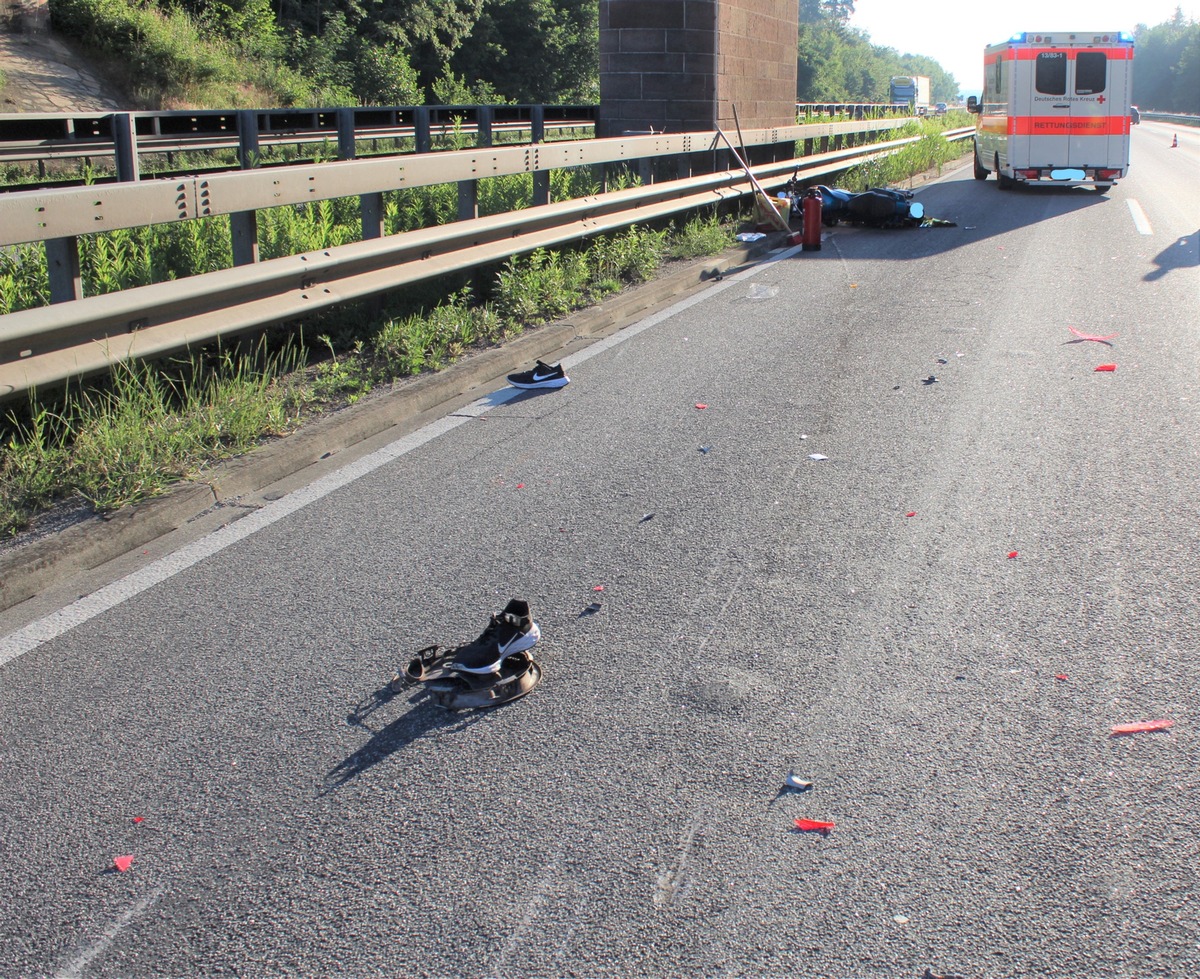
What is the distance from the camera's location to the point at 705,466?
6102 mm

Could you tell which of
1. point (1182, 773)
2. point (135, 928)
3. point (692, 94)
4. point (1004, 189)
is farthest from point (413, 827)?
point (1004, 189)

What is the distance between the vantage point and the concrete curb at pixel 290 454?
15.2 feet

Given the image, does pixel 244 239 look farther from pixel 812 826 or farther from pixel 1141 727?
pixel 1141 727

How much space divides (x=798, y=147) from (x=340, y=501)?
15.5m

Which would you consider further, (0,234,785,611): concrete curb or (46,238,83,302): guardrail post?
(46,238,83,302): guardrail post

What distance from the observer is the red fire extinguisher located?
566 inches

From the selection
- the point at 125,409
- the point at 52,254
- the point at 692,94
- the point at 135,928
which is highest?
the point at 692,94

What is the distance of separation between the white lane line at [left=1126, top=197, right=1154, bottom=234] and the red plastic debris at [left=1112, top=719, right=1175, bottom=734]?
47.1 ft

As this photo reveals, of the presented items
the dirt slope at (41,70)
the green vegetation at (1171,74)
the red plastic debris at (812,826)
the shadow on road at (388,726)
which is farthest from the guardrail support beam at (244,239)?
the green vegetation at (1171,74)

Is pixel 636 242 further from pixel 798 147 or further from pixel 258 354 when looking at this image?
pixel 798 147

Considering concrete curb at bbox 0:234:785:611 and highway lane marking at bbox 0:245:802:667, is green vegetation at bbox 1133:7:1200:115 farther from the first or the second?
highway lane marking at bbox 0:245:802:667

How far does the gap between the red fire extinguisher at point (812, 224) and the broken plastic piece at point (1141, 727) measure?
11486mm

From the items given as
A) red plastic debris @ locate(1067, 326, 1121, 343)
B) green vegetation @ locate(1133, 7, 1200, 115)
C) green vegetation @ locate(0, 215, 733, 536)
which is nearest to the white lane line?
red plastic debris @ locate(1067, 326, 1121, 343)

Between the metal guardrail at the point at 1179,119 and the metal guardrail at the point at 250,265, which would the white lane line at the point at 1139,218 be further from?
the metal guardrail at the point at 1179,119
